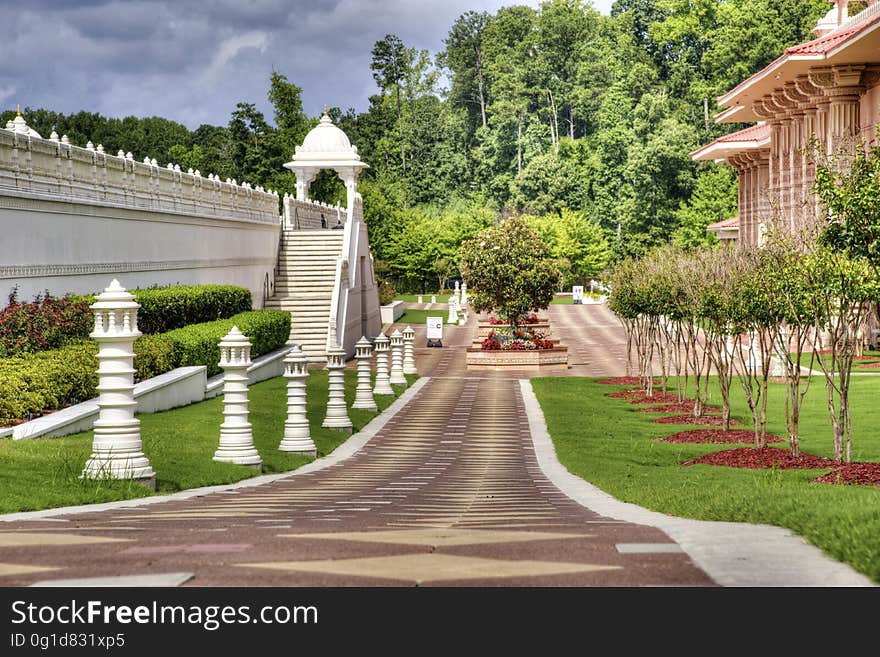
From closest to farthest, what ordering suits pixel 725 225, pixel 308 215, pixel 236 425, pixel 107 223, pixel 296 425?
pixel 236 425 < pixel 296 425 < pixel 107 223 < pixel 308 215 < pixel 725 225

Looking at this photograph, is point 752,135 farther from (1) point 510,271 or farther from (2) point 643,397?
(2) point 643,397

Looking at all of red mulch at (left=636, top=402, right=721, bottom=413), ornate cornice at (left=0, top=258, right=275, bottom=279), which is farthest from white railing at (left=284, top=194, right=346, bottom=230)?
red mulch at (left=636, top=402, right=721, bottom=413)

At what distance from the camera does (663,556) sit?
586cm

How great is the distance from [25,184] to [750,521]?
16.1 metres

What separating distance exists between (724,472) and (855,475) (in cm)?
196

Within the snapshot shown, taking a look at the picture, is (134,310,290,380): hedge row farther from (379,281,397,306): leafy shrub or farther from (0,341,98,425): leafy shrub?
(379,281,397,306): leafy shrub

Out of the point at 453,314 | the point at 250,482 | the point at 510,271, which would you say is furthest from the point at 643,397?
the point at 453,314

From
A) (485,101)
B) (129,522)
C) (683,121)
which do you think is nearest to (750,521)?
(129,522)

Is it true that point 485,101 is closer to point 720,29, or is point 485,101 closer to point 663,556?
point 720,29

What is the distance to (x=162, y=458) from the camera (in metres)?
14.6

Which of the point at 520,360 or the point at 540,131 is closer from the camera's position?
the point at 520,360

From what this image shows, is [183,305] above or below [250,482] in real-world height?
above

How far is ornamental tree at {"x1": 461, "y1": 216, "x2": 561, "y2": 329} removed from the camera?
133 ft
